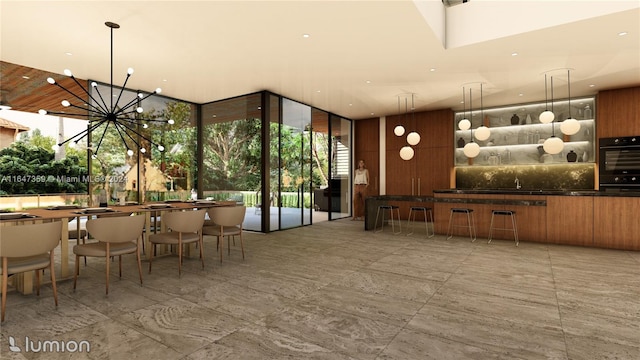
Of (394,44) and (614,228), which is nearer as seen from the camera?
(394,44)

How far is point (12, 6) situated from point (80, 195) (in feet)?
12.1

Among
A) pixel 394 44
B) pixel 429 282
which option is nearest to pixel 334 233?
pixel 429 282

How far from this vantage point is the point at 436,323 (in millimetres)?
2727

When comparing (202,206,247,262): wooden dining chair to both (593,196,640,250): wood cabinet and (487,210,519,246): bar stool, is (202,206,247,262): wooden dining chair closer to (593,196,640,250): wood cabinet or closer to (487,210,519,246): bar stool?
(487,210,519,246): bar stool

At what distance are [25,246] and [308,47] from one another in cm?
397

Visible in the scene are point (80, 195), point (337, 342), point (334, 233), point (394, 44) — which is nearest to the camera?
point (337, 342)

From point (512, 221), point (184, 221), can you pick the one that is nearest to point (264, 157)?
point (184, 221)

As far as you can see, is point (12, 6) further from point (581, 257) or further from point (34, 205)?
point (581, 257)

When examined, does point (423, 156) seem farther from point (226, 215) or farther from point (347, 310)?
point (347, 310)

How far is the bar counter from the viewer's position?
218 inches

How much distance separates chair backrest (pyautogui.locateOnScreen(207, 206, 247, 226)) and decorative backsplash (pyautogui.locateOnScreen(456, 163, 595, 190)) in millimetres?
6590

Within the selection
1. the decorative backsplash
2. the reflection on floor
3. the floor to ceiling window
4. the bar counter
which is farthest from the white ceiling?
the reflection on floor

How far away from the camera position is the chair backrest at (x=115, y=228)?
3404 mm

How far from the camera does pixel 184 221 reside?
13.8ft
